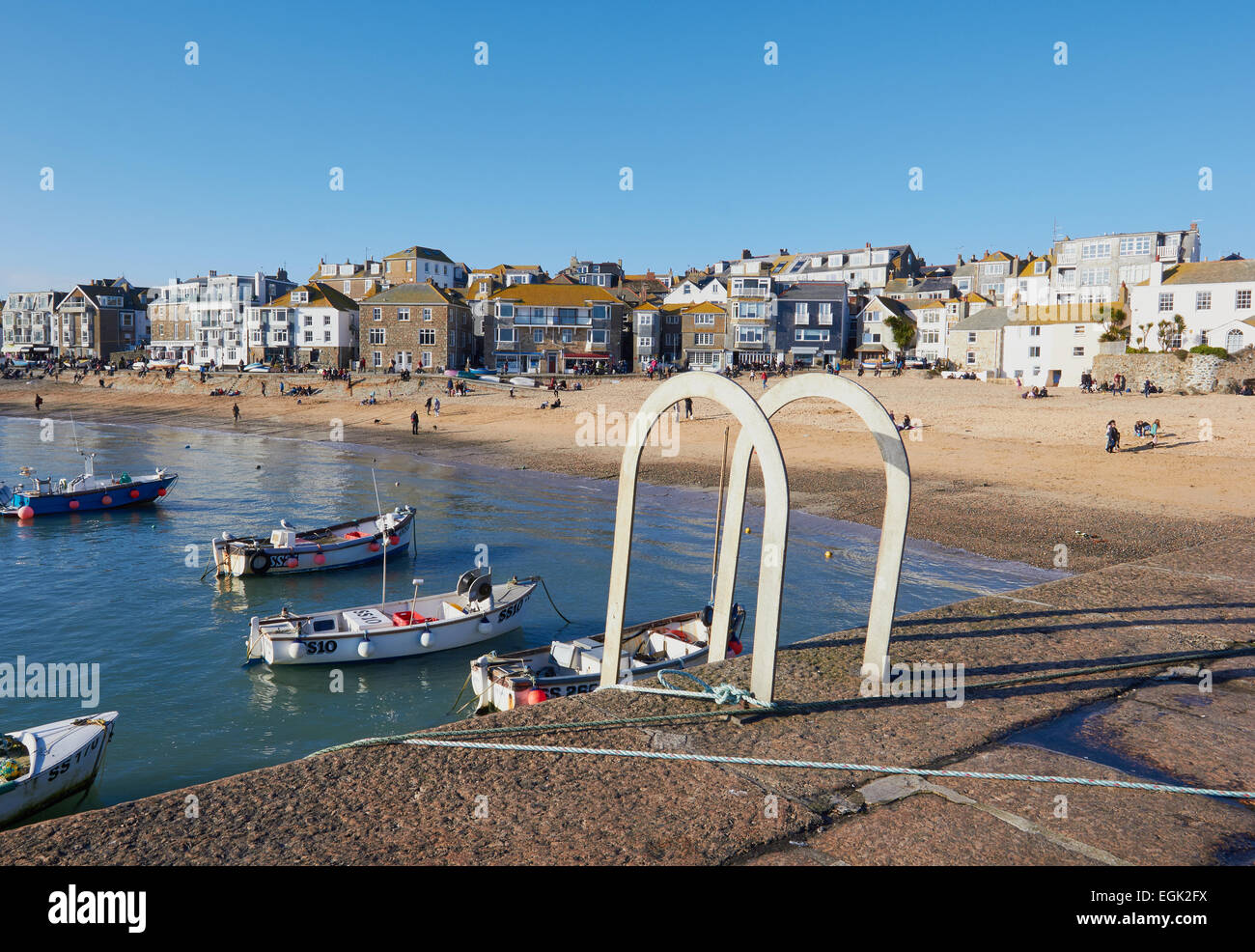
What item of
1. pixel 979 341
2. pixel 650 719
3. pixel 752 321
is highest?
pixel 752 321

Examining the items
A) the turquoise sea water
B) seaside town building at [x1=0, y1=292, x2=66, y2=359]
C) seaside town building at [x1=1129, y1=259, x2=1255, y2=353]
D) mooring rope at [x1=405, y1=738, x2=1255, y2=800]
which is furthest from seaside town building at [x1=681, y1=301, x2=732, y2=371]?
seaside town building at [x1=0, y1=292, x2=66, y2=359]

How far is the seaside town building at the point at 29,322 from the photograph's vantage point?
5477 inches

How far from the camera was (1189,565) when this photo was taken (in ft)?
41.6

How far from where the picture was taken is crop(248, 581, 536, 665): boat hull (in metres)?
18.3

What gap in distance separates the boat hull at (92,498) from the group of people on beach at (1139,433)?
41.9 meters

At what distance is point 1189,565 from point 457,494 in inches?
1275

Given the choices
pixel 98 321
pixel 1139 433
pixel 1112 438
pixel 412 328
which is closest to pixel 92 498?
pixel 1112 438

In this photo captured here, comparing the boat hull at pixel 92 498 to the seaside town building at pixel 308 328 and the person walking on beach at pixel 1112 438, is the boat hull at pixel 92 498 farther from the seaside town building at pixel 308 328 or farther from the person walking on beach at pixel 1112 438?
the seaside town building at pixel 308 328

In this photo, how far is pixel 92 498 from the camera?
3681 centimetres

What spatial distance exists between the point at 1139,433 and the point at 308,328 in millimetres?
86917

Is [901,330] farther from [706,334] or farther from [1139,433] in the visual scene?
[1139,433]

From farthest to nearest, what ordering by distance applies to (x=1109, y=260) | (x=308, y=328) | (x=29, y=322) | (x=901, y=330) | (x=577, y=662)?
(x=29, y=322), (x=308, y=328), (x=901, y=330), (x=1109, y=260), (x=577, y=662)
